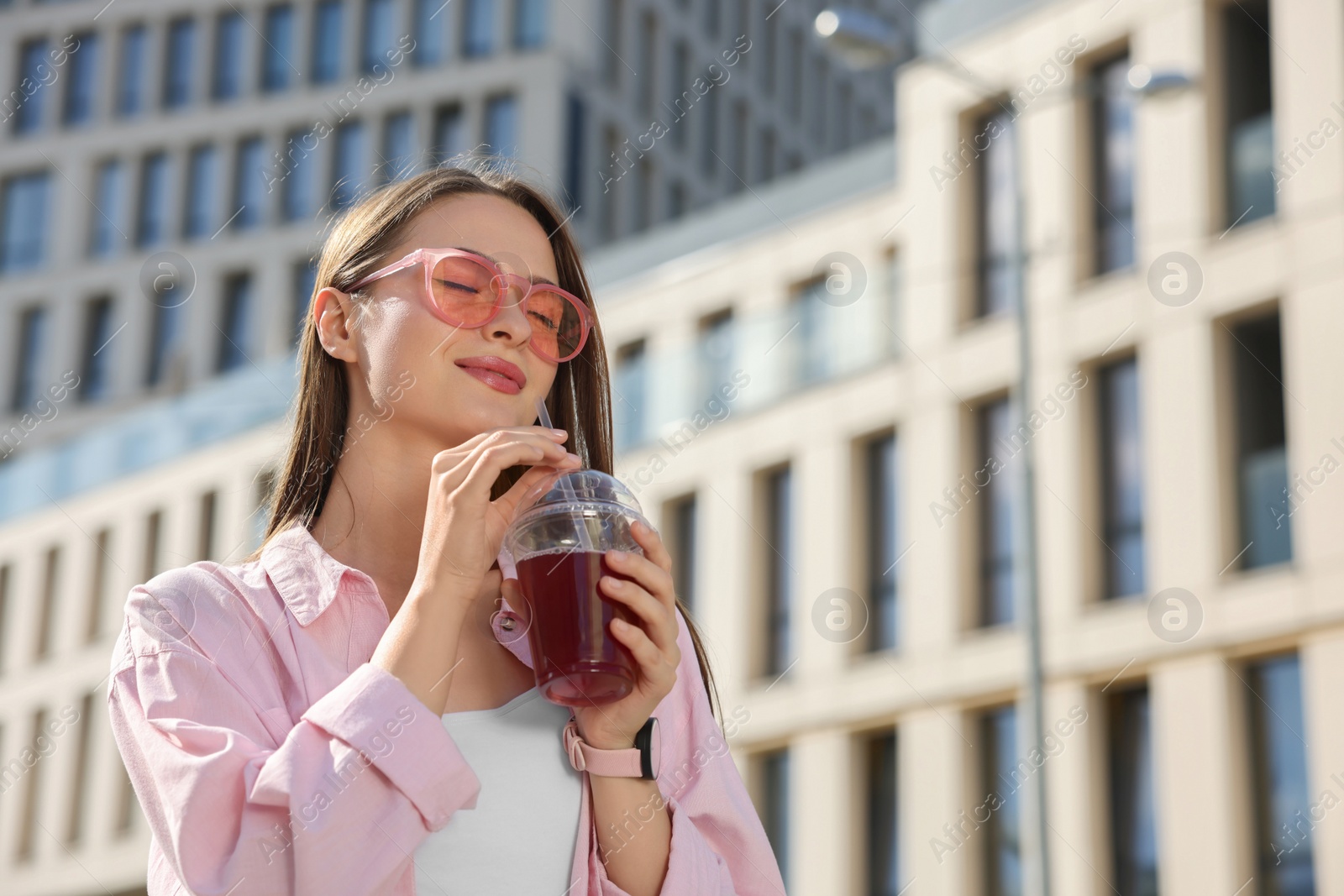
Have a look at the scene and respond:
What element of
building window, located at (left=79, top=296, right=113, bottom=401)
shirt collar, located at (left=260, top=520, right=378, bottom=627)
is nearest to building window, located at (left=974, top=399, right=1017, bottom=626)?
shirt collar, located at (left=260, top=520, right=378, bottom=627)

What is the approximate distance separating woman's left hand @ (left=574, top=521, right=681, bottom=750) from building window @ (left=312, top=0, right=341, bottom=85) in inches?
1845

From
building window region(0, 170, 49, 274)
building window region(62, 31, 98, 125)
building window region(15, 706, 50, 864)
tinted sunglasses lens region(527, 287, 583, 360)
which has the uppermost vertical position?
building window region(62, 31, 98, 125)

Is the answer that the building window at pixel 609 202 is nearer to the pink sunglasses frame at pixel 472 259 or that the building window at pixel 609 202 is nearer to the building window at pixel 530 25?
the building window at pixel 530 25

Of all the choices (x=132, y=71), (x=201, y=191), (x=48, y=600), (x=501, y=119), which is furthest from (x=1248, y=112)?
(x=132, y=71)

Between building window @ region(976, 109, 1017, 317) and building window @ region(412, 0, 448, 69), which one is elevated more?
building window @ region(412, 0, 448, 69)

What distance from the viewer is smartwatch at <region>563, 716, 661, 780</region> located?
8.09 feet

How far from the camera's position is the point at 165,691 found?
2.27m

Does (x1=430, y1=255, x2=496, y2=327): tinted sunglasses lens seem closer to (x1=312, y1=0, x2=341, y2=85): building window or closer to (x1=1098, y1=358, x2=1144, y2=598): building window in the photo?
(x1=1098, y1=358, x2=1144, y2=598): building window

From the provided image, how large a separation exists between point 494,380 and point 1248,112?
19310 millimetres

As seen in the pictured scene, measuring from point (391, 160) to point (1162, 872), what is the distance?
28.6 metres

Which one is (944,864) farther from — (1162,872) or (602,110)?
(602,110)

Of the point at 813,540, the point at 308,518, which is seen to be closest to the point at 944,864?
the point at 813,540

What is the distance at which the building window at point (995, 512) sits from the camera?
21.5 metres

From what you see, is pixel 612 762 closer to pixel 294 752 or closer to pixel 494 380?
pixel 294 752
